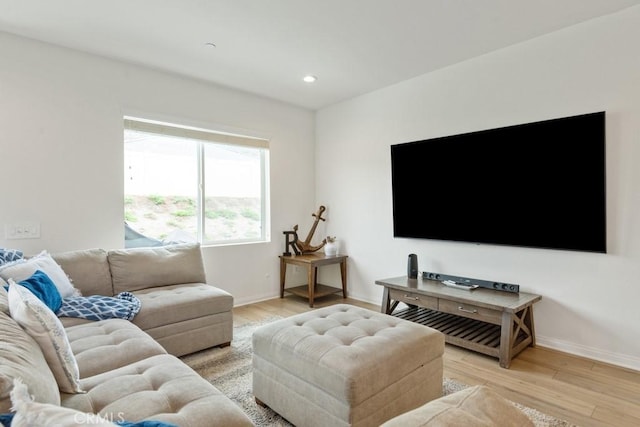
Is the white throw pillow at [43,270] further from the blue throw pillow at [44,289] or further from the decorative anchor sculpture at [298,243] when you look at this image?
the decorative anchor sculpture at [298,243]

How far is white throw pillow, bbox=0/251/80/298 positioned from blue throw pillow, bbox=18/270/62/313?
0.24ft

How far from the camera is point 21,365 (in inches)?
38.1

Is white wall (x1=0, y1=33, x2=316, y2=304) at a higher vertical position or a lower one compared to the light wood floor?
higher

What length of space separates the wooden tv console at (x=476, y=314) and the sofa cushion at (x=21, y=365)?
2618mm

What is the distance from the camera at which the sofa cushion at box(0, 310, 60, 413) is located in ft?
2.68

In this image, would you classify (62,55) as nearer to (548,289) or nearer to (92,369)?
(92,369)

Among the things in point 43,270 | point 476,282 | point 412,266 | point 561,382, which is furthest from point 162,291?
point 561,382

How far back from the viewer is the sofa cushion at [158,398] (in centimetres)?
118

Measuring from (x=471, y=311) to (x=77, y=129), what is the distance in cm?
368

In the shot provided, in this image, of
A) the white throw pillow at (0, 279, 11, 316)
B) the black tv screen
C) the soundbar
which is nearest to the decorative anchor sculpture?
the black tv screen

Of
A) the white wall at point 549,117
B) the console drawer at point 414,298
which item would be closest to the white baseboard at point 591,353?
the white wall at point 549,117

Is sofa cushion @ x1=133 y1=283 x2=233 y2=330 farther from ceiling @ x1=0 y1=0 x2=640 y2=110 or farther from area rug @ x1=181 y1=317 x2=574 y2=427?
ceiling @ x1=0 y1=0 x2=640 y2=110

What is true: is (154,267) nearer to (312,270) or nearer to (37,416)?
(312,270)

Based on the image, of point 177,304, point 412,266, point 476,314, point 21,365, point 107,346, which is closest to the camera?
point 21,365
